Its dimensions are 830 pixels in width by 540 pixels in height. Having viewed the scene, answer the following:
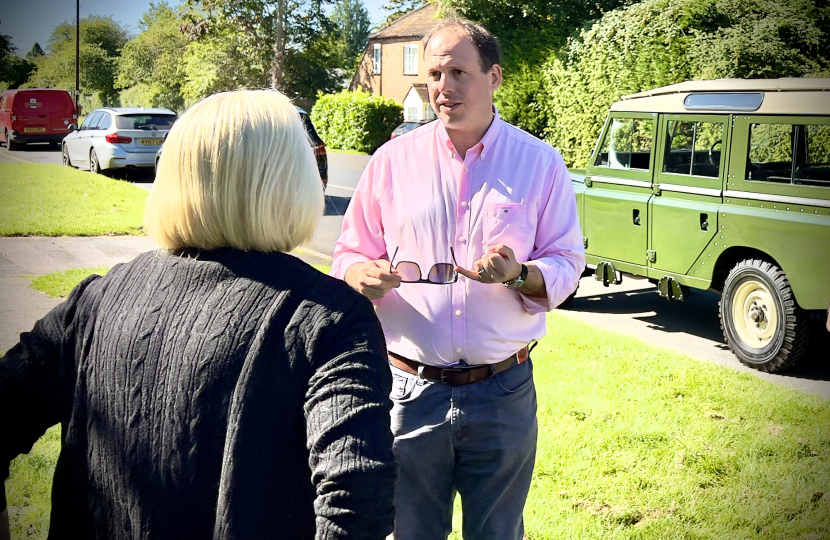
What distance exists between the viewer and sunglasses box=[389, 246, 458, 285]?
2619 millimetres

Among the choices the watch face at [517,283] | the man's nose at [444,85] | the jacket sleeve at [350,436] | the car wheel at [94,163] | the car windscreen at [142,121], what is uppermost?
the car windscreen at [142,121]

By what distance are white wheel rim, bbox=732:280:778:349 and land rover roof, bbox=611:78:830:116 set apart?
155cm

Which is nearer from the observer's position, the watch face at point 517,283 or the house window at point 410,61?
the watch face at point 517,283

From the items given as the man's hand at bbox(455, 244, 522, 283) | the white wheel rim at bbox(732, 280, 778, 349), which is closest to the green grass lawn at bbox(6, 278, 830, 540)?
the white wheel rim at bbox(732, 280, 778, 349)

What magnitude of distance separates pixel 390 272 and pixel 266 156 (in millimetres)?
826

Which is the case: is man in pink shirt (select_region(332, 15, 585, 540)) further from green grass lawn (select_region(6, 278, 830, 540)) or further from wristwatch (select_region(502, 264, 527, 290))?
green grass lawn (select_region(6, 278, 830, 540))

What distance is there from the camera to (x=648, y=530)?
389cm

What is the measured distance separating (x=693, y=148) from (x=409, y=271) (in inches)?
231

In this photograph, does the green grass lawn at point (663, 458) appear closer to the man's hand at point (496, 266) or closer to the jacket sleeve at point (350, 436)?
the man's hand at point (496, 266)

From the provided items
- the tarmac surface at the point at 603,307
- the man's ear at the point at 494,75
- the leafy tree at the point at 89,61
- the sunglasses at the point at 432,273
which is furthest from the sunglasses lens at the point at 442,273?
the leafy tree at the point at 89,61

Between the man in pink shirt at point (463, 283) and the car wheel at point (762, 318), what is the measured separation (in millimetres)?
4630

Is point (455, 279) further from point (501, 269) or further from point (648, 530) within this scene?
point (648, 530)

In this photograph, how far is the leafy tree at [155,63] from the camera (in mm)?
59406

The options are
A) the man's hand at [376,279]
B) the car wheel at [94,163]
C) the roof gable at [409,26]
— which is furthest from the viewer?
the roof gable at [409,26]
